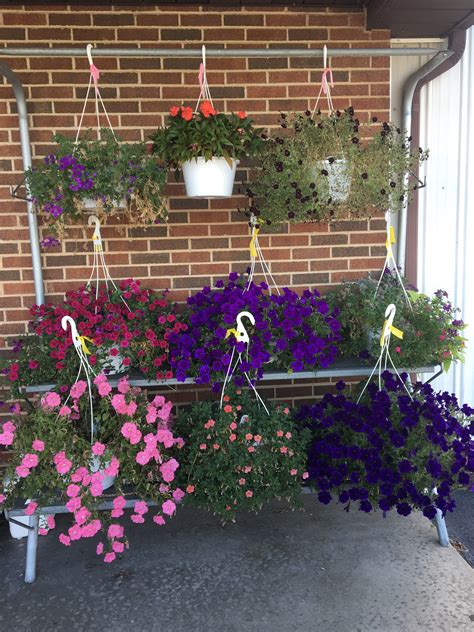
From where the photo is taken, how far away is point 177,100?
9.90ft

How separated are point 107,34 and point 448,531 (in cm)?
341

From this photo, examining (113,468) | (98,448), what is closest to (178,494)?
(113,468)

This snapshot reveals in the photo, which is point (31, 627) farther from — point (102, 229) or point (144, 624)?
point (102, 229)

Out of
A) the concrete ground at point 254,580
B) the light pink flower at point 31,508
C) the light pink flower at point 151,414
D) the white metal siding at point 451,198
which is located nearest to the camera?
the concrete ground at point 254,580

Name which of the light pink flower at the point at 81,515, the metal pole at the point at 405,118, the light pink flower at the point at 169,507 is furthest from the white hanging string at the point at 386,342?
the light pink flower at the point at 81,515

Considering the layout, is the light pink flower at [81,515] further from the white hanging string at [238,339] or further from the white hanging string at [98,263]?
the white hanging string at [98,263]

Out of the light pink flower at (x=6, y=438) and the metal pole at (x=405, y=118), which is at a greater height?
the metal pole at (x=405, y=118)

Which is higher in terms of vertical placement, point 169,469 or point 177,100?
point 177,100

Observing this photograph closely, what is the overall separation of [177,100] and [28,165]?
2.95 feet

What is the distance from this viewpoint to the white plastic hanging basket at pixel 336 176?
8.39 ft

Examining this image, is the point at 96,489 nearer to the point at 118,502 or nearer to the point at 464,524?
the point at 118,502

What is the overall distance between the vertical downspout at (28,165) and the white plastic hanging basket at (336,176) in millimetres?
1493

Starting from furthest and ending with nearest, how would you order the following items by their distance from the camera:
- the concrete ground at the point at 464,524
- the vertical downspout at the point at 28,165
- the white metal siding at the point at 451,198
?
the white metal siding at the point at 451,198
the concrete ground at the point at 464,524
the vertical downspout at the point at 28,165

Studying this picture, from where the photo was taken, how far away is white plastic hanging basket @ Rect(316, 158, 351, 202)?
8.39 feet
